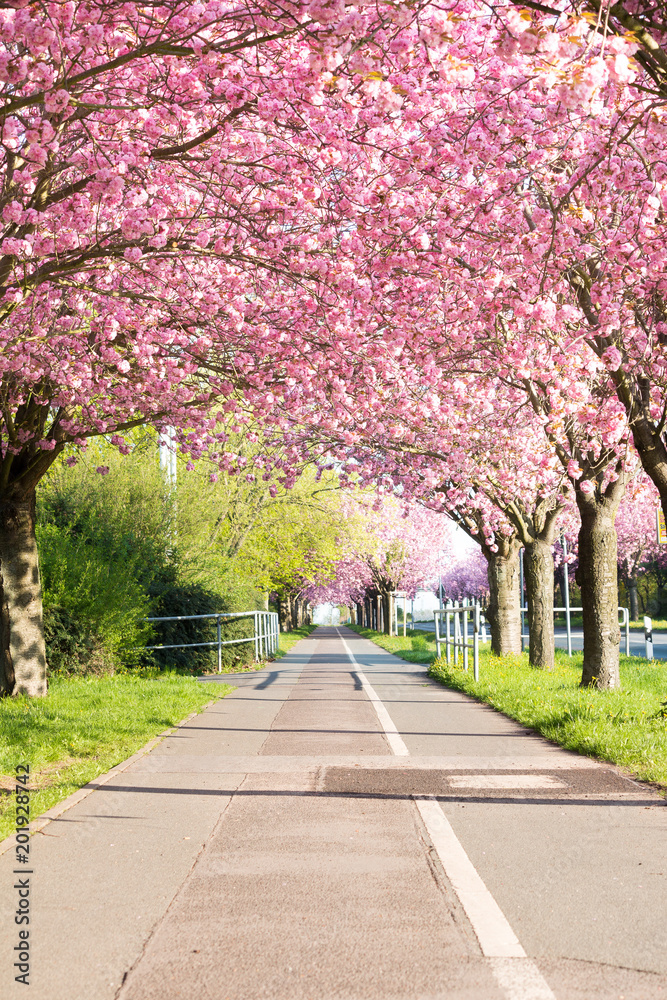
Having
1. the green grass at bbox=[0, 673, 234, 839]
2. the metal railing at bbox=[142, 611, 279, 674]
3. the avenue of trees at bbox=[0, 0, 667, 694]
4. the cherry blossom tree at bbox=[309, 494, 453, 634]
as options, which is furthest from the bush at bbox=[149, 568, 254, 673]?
the cherry blossom tree at bbox=[309, 494, 453, 634]

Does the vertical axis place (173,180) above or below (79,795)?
above

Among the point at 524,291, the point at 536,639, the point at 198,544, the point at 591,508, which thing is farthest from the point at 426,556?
the point at 524,291

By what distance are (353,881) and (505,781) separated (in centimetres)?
303

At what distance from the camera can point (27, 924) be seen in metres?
4.26

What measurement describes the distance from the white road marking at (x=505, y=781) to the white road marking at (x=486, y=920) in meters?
0.84

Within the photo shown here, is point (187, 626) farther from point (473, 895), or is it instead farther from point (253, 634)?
point (473, 895)

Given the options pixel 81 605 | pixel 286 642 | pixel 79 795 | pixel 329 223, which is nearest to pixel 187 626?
pixel 81 605

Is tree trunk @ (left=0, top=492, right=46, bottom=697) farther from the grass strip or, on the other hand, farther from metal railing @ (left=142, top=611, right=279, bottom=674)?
the grass strip

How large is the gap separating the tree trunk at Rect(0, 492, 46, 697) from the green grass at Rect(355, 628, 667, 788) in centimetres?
653

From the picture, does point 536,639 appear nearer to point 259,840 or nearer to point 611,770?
point 611,770

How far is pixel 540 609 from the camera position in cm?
1788

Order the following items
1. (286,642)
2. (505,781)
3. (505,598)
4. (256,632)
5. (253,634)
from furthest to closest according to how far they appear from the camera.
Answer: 1. (286,642)
2. (253,634)
3. (256,632)
4. (505,598)
5. (505,781)

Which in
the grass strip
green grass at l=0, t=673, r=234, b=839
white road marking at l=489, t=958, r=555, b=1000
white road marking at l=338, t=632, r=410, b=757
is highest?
green grass at l=0, t=673, r=234, b=839

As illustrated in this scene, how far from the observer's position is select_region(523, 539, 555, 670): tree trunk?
58.3 feet
